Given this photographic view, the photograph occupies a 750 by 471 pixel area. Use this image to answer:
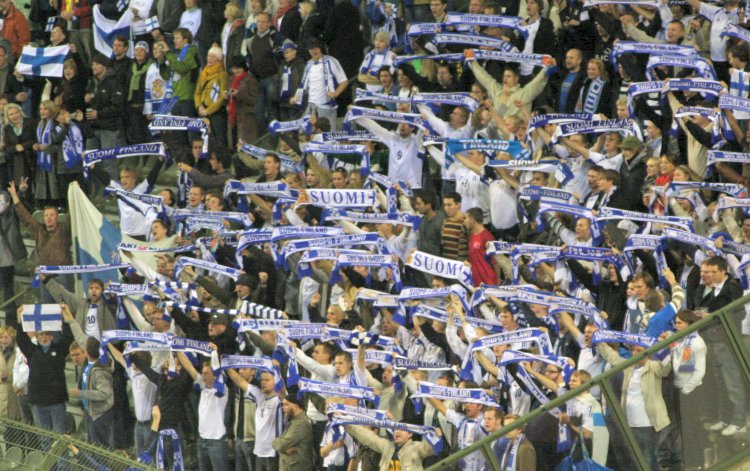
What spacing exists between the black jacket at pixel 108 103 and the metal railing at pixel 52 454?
5921 mm

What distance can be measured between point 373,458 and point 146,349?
3021 millimetres

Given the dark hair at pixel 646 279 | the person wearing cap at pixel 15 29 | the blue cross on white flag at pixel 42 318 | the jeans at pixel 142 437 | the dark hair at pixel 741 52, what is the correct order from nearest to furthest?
the dark hair at pixel 646 279, the jeans at pixel 142 437, the dark hair at pixel 741 52, the blue cross on white flag at pixel 42 318, the person wearing cap at pixel 15 29

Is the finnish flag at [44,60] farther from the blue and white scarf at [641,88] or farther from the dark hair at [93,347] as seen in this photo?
the blue and white scarf at [641,88]

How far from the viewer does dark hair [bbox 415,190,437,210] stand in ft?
56.5

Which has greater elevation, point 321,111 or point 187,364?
point 321,111

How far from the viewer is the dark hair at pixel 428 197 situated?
17.2 metres

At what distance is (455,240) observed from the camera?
55.4 ft

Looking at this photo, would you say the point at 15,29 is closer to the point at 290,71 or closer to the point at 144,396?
the point at 290,71

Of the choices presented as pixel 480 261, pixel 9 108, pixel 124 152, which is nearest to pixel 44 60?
pixel 9 108

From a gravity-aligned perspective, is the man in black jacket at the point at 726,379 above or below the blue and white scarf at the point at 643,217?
above

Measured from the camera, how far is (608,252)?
15219mm

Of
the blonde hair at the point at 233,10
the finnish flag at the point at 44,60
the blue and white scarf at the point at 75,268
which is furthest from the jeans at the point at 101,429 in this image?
the finnish flag at the point at 44,60

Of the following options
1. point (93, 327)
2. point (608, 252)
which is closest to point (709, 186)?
point (608, 252)

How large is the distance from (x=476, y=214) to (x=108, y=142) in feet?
20.9
